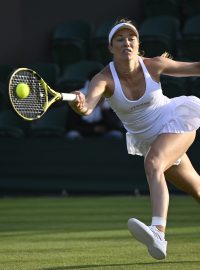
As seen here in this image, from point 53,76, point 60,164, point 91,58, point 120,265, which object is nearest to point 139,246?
point 120,265

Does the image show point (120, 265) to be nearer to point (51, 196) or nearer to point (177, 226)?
point (177, 226)

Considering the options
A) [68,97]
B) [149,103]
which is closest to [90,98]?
[68,97]

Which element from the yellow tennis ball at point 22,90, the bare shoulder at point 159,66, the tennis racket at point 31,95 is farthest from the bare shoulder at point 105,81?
the yellow tennis ball at point 22,90

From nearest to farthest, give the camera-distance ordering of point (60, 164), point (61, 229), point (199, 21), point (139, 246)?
point (139, 246)
point (61, 229)
point (60, 164)
point (199, 21)

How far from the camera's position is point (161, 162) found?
655 cm

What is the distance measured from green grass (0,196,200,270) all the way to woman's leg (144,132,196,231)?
1.44ft

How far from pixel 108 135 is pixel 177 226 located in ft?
14.2

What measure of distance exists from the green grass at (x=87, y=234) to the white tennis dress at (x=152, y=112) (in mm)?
975

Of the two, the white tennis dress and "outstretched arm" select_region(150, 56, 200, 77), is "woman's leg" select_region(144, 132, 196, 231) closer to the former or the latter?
the white tennis dress

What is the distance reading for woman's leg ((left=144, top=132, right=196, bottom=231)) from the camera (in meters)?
6.39

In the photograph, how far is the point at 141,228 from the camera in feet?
20.0

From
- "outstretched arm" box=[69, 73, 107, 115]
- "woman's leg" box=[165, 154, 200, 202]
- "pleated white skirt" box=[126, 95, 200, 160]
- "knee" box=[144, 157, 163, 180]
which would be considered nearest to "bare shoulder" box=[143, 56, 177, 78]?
"pleated white skirt" box=[126, 95, 200, 160]

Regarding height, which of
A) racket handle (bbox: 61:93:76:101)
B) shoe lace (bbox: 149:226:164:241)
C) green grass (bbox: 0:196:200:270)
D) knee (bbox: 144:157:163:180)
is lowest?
green grass (bbox: 0:196:200:270)

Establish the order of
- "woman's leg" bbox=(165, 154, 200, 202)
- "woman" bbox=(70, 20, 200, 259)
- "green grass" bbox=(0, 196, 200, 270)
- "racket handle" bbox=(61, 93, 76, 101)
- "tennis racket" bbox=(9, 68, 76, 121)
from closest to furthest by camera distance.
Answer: "racket handle" bbox=(61, 93, 76, 101) < "tennis racket" bbox=(9, 68, 76, 121) < "green grass" bbox=(0, 196, 200, 270) < "woman" bbox=(70, 20, 200, 259) < "woman's leg" bbox=(165, 154, 200, 202)
